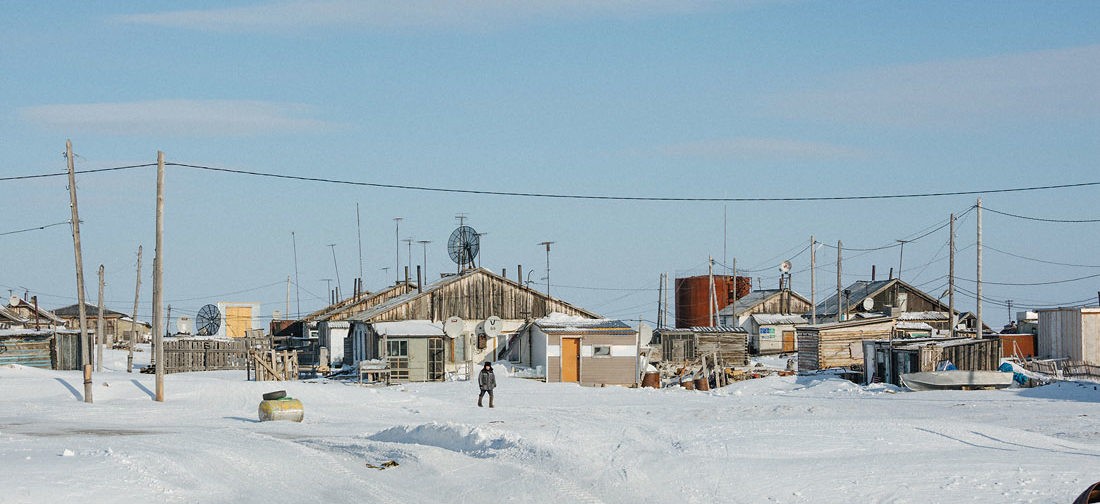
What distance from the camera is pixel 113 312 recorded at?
349 feet

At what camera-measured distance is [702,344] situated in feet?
208

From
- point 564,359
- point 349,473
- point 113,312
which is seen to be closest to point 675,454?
point 349,473

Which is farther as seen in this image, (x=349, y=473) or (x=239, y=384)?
(x=239, y=384)

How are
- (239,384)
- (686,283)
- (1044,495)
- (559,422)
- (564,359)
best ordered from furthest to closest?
(686,283), (564,359), (239,384), (559,422), (1044,495)

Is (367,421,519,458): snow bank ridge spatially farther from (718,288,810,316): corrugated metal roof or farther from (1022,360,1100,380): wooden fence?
(718,288,810,316): corrugated metal roof

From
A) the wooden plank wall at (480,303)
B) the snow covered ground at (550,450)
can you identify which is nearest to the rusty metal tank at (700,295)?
the wooden plank wall at (480,303)

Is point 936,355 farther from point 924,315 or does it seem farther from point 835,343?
point 924,315

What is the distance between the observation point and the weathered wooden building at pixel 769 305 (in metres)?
82.4

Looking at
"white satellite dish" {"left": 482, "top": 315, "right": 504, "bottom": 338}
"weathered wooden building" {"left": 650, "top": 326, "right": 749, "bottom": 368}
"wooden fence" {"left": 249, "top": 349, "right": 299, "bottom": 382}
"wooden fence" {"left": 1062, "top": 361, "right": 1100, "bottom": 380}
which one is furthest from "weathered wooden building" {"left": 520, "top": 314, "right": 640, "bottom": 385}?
"wooden fence" {"left": 1062, "top": 361, "right": 1100, "bottom": 380}

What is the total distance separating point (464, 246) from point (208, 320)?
19.2 m

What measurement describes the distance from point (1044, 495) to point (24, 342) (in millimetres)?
44407

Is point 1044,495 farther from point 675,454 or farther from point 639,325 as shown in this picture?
point 639,325

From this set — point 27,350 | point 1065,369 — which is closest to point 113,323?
point 27,350

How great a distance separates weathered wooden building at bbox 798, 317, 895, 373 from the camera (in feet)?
175
